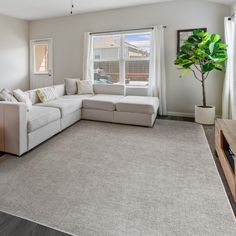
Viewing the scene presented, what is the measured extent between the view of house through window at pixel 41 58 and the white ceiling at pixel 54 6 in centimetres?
99

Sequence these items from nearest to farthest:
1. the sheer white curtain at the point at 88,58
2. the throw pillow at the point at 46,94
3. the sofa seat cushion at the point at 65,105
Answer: the sofa seat cushion at the point at 65,105, the throw pillow at the point at 46,94, the sheer white curtain at the point at 88,58

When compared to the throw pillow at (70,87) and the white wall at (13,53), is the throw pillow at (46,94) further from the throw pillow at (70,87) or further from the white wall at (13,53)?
the white wall at (13,53)

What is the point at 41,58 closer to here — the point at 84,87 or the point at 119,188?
the point at 84,87

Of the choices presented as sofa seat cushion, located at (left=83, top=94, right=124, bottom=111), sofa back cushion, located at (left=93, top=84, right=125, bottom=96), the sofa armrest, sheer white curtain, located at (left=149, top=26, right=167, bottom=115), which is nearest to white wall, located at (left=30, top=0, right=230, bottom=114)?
sheer white curtain, located at (left=149, top=26, right=167, bottom=115)

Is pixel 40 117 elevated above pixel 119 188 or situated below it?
above

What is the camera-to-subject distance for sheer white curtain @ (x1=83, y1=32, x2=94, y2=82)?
17.2 ft

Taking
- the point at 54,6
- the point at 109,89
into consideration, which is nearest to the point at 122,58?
the point at 109,89

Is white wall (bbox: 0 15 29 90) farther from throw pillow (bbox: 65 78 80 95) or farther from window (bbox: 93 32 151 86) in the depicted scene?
window (bbox: 93 32 151 86)

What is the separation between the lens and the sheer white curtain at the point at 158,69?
451 cm

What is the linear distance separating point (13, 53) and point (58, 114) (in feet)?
11.8

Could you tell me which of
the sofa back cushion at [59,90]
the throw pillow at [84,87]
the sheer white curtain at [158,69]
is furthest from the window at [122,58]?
the sofa back cushion at [59,90]

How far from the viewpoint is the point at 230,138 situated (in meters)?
1.89

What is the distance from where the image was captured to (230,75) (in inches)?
147

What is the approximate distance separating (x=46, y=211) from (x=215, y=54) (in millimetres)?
3834
